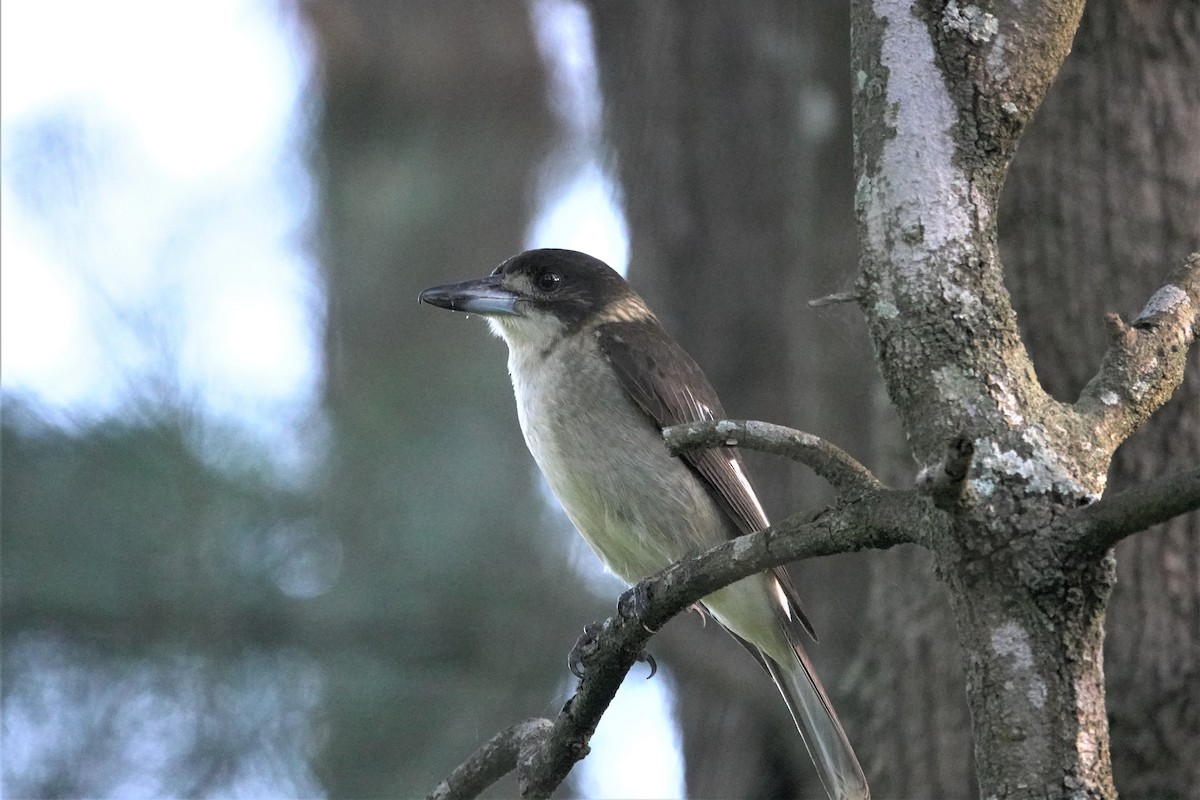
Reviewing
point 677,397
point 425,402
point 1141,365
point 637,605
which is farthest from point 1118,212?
point 425,402

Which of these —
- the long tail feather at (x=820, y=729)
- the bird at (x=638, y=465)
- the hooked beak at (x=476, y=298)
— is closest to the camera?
the long tail feather at (x=820, y=729)

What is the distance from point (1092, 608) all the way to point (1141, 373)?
46cm

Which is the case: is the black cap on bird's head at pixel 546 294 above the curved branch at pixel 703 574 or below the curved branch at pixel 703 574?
above

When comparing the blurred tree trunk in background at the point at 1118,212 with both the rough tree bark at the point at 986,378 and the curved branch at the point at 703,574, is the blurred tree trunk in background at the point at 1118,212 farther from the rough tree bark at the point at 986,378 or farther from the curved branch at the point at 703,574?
the rough tree bark at the point at 986,378

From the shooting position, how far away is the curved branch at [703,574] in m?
1.89

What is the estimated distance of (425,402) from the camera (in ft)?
24.2

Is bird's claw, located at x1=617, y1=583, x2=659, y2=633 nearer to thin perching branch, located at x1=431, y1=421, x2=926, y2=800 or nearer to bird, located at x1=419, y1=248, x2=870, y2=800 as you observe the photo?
thin perching branch, located at x1=431, y1=421, x2=926, y2=800

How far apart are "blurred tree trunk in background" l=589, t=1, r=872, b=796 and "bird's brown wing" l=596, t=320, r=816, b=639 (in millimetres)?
943

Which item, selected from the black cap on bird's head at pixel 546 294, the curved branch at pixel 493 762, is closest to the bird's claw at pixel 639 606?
the curved branch at pixel 493 762

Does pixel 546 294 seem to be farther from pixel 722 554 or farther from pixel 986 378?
pixel 986 378

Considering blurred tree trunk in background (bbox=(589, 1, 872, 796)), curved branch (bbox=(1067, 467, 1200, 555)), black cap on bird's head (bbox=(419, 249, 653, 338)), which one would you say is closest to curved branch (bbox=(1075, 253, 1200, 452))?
curved branch (bbox=(1067, 467, 1200, 555))

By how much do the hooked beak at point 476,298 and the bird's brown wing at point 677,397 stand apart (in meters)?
0.30

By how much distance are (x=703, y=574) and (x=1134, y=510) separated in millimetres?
768

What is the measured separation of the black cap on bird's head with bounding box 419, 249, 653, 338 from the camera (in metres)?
4.13
